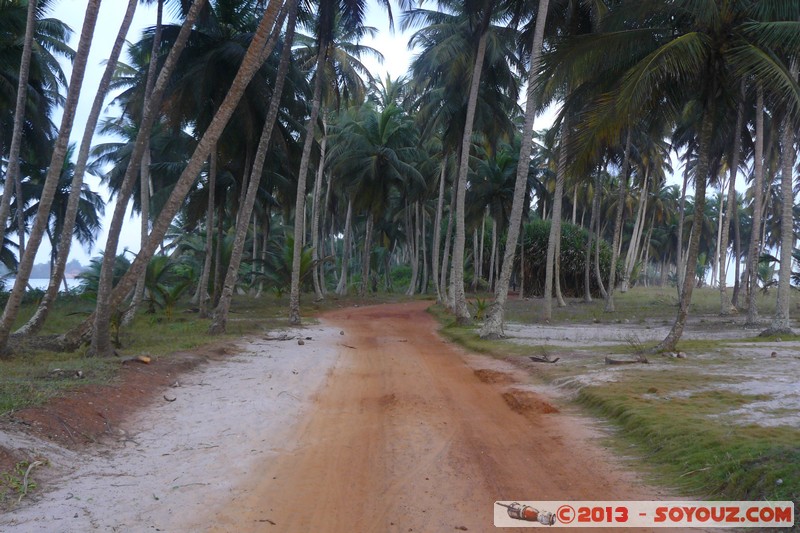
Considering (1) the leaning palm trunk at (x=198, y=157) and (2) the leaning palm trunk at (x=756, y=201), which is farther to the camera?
(2) the leaning palm trunk at (x=756, y=201)

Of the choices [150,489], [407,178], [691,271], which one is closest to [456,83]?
[407,178]

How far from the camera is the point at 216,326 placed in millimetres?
16406

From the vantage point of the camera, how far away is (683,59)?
37.3ft

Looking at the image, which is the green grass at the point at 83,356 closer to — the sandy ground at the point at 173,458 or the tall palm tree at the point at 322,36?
the sandy ground at the point at 173,458

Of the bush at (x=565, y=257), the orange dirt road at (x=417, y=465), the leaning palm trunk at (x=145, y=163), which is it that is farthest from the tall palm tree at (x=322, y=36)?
the bush at (x=565, y=257)

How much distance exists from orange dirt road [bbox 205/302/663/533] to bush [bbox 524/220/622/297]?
1323 inches

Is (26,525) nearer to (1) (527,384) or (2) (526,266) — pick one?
(1) (527,384)

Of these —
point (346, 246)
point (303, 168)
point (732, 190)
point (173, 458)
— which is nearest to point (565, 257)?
point (346, 246)

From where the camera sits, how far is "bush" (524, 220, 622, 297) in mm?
42469

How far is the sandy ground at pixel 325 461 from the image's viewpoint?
16.1 ft

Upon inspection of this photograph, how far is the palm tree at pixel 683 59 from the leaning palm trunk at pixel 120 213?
7542mm

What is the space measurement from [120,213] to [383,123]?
22813mm

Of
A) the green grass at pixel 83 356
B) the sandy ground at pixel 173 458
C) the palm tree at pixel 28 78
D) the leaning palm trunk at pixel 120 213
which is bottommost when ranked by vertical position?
the sandy ground at pixel 173 458

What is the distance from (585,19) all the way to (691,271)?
1071 cm
